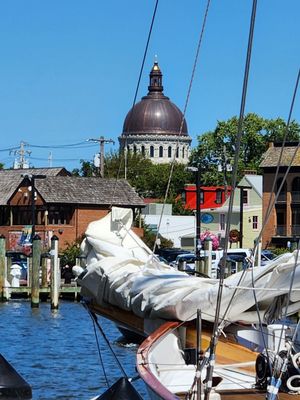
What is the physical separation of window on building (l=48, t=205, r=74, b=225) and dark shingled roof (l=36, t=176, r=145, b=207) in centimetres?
83

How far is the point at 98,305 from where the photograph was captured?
1819 centimetres

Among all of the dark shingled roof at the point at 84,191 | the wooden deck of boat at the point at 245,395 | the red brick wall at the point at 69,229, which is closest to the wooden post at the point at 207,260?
the wooden deck of boat at the point at 245,395

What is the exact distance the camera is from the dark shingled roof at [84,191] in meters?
79.5

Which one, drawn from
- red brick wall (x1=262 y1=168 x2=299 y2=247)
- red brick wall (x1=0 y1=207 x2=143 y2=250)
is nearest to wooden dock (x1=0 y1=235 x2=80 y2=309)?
red brick wall (x1=0 y1=207 x2=143 y2=250)

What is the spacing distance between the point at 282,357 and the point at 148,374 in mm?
1578

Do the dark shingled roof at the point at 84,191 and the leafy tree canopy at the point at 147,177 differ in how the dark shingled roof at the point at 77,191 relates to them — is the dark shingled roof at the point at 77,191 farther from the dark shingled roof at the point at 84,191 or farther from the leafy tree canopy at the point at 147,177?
the leafy tree canopy at the point at 147,177

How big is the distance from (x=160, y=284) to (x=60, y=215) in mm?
64578

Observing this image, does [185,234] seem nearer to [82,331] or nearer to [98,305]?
[82,331]

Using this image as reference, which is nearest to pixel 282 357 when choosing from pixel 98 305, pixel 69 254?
pixel 98 305

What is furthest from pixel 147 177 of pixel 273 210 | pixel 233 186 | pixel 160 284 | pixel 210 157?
pixel 233 186

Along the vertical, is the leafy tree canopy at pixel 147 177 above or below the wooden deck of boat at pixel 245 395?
above

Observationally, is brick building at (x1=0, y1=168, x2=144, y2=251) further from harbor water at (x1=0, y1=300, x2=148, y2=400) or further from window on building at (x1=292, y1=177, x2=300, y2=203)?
harbor water at (x1=0, y1=300, x2=148, y2=400)

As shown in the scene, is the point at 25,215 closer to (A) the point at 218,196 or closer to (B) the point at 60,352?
(A) the point at 218,196

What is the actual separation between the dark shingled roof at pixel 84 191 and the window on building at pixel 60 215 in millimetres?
830
